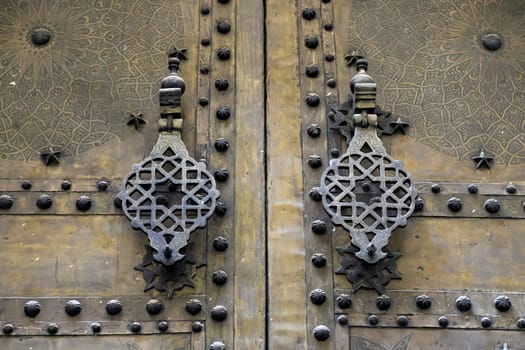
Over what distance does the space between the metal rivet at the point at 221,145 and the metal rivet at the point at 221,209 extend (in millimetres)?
194

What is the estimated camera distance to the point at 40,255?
13.6ft

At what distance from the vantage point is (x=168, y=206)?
4.12 m

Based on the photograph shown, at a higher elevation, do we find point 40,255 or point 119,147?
point 119,147

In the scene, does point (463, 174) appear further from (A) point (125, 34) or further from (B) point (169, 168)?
(A) point (125, 34)

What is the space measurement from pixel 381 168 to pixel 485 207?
1.17ft

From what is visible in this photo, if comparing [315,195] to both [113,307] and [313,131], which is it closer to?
[313,131]

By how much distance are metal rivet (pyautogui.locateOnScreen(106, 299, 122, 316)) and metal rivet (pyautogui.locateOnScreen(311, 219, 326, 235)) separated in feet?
2.03

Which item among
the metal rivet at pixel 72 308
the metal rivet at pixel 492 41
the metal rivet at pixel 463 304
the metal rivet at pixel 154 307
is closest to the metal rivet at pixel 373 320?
the metal rivet at pixel 463 304

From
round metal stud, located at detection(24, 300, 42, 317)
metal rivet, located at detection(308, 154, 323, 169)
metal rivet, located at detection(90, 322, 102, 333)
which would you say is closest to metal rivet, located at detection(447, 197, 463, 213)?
metal rivet, located at detection(308, 154, 323, 169)

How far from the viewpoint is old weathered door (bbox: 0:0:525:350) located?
4.04m

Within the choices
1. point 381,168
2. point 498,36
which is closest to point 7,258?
point 381,168

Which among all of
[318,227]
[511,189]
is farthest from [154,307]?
[511,189]

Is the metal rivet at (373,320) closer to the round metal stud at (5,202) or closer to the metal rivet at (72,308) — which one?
the metal rivet at (72,308)

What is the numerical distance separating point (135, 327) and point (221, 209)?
1.48ft
